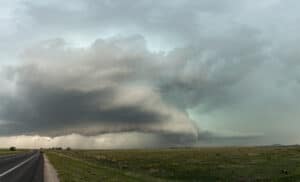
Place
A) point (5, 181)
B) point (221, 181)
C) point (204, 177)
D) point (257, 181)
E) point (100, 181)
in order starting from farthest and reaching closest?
point (204, 177) → point (221, 181) → point (257, 181) → point (100, 181) → point (5, 181)

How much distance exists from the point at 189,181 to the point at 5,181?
1867 cm

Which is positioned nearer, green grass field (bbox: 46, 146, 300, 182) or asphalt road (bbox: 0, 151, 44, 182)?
asphalt road (bbox: 0, 151, 44, 182)

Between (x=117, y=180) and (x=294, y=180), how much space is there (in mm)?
15216

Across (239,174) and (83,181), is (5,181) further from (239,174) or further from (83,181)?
(239,174)

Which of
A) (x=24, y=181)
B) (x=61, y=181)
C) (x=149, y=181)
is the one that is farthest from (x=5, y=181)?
(x=149, y=181)

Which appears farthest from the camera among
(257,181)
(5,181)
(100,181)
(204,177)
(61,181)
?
(204,177)

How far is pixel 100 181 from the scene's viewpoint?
37.9m

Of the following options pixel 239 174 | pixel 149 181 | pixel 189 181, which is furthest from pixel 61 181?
pixel 239 174

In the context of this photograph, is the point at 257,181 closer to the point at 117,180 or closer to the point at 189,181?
the point at 189,181

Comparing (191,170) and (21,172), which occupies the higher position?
(21,172)

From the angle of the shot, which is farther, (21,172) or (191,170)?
(191,170)

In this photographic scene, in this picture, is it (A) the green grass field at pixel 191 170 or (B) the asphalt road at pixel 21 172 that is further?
(A) the green grass field at pixel 191 170

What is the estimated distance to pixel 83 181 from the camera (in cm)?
3712

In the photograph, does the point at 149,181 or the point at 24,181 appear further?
the point at 149,181
